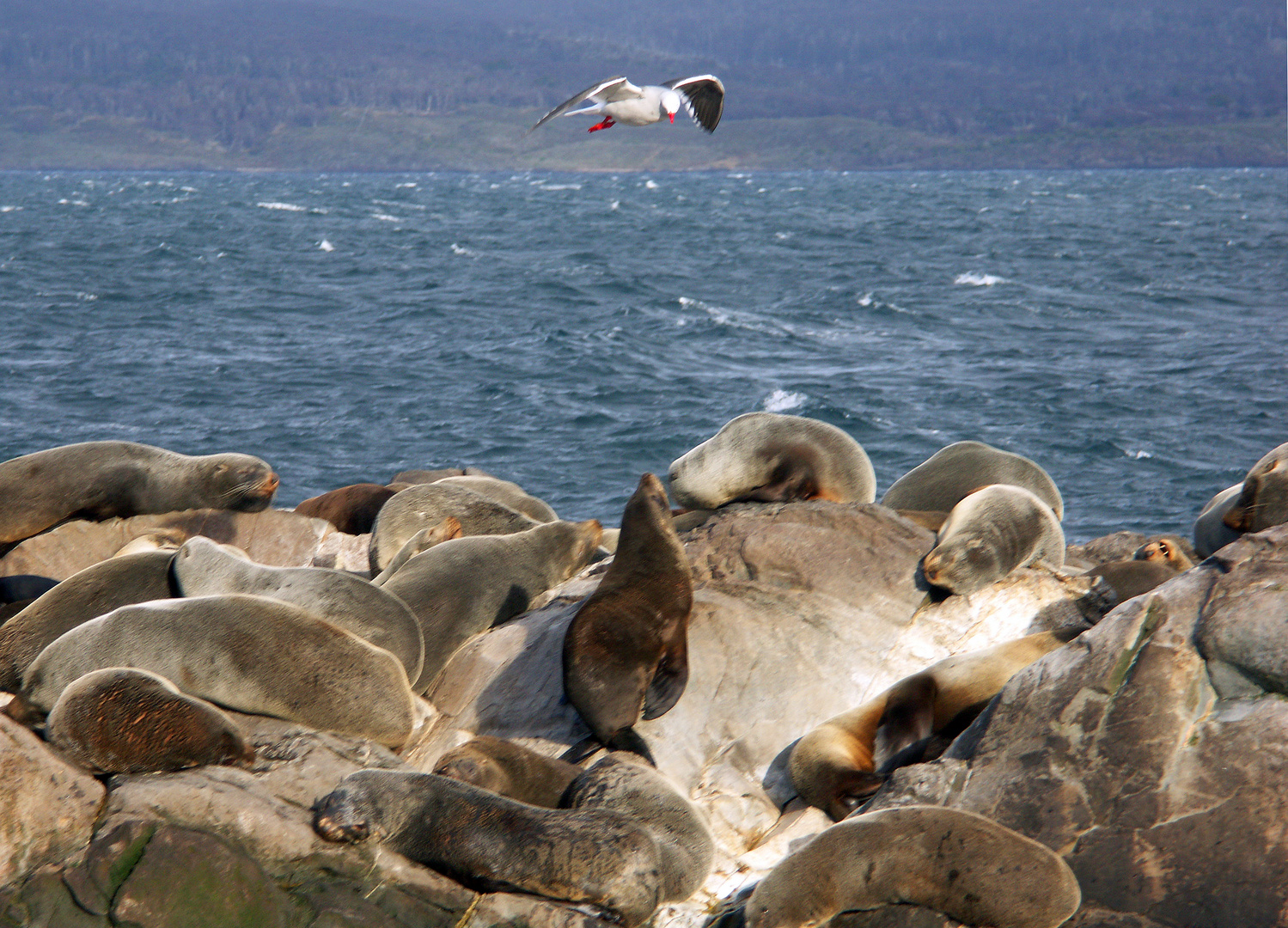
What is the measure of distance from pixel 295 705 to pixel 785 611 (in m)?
2.55

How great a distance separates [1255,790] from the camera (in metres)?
4.05

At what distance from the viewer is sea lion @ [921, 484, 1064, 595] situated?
629cm

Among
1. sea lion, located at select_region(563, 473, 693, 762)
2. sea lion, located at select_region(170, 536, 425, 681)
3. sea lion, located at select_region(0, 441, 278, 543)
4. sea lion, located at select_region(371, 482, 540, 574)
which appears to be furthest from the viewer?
sea lion, located at select_region(0, 441, 278, 543)

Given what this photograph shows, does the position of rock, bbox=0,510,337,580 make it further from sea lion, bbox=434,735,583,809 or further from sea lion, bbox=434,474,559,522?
sea lion, bbox=434,735,583,809

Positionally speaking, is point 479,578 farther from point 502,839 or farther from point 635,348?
point 635,348

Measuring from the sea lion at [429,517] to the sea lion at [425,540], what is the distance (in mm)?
172

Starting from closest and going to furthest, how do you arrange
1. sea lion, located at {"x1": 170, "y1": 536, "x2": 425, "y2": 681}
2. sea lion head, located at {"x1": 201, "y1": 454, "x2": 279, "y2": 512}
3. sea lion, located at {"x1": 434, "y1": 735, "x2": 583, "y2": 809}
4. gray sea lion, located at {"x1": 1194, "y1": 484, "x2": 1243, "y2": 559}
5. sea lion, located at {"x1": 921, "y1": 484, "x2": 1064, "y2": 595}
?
sea lion, located at {"x1": 434, "y1": 735, "x2": 583, "y2": 809}, sea lion, located at {"x1": 170, "y1": 536, "x2": 425, "y2": 681}, sea lion, located at {"x1": 921, "y1": 484, "x2": 1064, "y2": 595}, gray sea lion, located at {"x1": 1194, "y1": 484, "x2": 1243, "y2": 559}, sea lion head, located at {"x1": 201, "y1": 454, "x2": 279, "y2": 512}

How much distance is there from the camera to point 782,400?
22156 millimetres

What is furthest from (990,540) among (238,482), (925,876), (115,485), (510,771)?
(115,485)

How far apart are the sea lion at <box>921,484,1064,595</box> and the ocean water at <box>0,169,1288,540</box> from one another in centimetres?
910

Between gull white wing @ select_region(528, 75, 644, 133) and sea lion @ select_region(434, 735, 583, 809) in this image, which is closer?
sea lion @ select_region(434, 735, 583, 809)

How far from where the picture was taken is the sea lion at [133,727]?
443 centimetres

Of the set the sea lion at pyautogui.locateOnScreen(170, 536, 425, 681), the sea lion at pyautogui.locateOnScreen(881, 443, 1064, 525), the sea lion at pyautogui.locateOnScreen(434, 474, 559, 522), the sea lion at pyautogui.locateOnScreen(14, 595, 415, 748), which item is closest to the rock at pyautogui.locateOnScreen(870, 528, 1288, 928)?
the sea lion at pyautogui.locateOnScreen(14, 595, 415, 748)

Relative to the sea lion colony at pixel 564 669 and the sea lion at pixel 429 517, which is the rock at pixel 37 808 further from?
the sea lion at pixel 429 517
